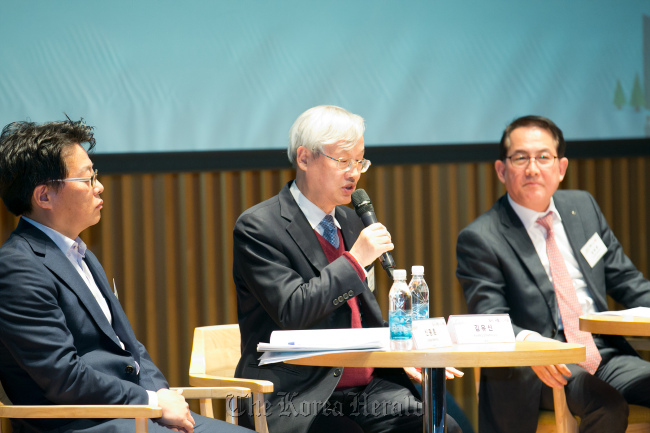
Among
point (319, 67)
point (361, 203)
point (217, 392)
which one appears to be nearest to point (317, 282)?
point (361, 203)

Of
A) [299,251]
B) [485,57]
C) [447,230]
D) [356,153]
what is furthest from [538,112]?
[299,251]

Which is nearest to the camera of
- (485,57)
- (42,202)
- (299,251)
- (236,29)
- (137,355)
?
(42,202)

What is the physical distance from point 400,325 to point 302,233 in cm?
64

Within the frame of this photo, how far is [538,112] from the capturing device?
433cm

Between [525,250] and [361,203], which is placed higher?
[361,203]

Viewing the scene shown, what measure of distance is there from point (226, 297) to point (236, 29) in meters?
1.41

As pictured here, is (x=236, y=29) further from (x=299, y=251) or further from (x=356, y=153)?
(x=299, y=251)

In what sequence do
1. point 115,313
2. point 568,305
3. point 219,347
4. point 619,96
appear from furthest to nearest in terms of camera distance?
1. point 619,96
2. point 568,305
3. point 219,347
4. point 115,313

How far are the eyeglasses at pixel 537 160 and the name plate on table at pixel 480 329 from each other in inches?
44.3

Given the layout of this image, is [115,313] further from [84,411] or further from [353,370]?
[353,370]

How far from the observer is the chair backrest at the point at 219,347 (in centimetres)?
281

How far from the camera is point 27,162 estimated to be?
228cm

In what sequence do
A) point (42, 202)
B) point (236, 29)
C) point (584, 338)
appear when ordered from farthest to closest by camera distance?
point (236, 29) < point (584, 338) < point (42, 202)

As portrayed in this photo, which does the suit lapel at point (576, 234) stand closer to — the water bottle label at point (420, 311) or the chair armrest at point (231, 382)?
the water bottle label at point (420, 311)
